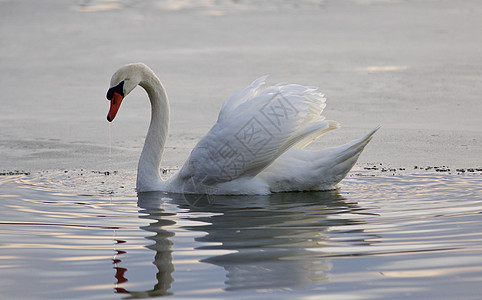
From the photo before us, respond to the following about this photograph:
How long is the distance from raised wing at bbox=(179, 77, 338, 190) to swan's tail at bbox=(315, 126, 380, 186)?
256 millimetres

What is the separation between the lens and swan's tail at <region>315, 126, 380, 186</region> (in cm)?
712

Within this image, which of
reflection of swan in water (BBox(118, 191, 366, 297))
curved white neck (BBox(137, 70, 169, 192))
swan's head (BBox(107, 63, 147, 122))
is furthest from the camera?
curved white neck (BBox(137, 70, 169, 192))

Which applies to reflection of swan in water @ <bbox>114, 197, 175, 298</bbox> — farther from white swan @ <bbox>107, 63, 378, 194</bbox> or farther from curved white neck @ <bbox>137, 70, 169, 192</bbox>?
curved white neck @ <bbox>137, 70, 169, 192</bbox>

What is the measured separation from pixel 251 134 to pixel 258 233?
1676mm

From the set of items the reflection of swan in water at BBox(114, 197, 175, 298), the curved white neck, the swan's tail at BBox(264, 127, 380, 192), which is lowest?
the reflection of swan in water at BBox(114, 197, 175, 298)

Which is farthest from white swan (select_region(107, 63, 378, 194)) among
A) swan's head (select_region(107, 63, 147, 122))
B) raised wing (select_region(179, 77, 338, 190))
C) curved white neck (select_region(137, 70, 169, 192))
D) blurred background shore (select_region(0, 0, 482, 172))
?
blurred background shore (select_region(0, 0, 482, 172))

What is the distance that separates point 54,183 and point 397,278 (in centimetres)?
454

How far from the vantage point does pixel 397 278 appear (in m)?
4.21

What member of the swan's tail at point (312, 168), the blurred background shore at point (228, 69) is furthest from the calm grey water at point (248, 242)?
the blurred background shore at point (228, 69)

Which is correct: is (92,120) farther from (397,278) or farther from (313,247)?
(397,278)

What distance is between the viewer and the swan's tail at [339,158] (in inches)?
281

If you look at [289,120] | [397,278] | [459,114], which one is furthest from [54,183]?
[459,114]

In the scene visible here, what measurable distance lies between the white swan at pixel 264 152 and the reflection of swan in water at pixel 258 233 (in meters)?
0.12

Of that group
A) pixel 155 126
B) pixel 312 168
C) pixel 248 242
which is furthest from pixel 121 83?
pixel 248 242
